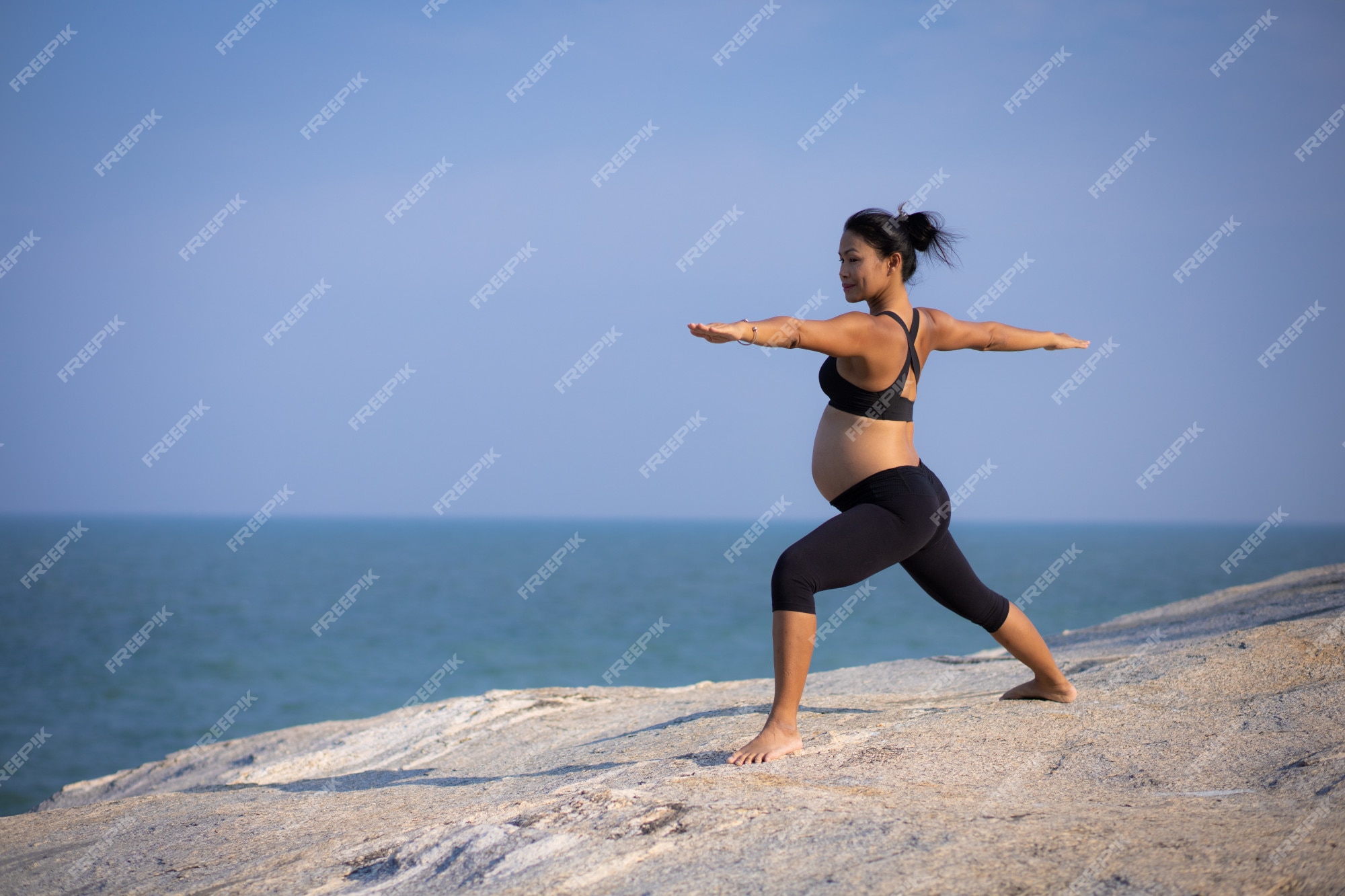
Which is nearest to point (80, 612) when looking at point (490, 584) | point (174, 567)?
point (490, 584)

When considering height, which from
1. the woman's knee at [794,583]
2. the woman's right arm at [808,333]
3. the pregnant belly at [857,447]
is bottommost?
the woman's knee at [794,583]

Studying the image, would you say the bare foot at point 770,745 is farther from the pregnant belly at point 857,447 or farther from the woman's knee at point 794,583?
the pregnant belly at point 857,447

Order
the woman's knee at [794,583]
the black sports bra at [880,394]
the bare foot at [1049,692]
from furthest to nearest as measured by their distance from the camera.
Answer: the bare foot at [1049,692]
the black sports bra at [880,394]
the woman's knee at [794,583]

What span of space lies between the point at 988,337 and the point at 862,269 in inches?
29.8

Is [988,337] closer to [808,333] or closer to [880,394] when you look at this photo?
[880,394]

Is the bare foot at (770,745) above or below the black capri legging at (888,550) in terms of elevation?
below

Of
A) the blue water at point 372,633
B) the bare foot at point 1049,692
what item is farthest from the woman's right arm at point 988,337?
the blue water at point 372,633

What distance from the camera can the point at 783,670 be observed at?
3.45 meters

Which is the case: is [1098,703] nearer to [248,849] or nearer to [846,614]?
A: [248,849]

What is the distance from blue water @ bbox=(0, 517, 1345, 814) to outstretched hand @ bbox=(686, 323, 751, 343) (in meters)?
12.5

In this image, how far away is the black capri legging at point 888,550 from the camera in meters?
3.40

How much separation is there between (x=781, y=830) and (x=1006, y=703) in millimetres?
2019

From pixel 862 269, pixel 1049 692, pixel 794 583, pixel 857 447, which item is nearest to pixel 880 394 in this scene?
pixel 857 447

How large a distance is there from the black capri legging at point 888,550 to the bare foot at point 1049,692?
1.55 feet
